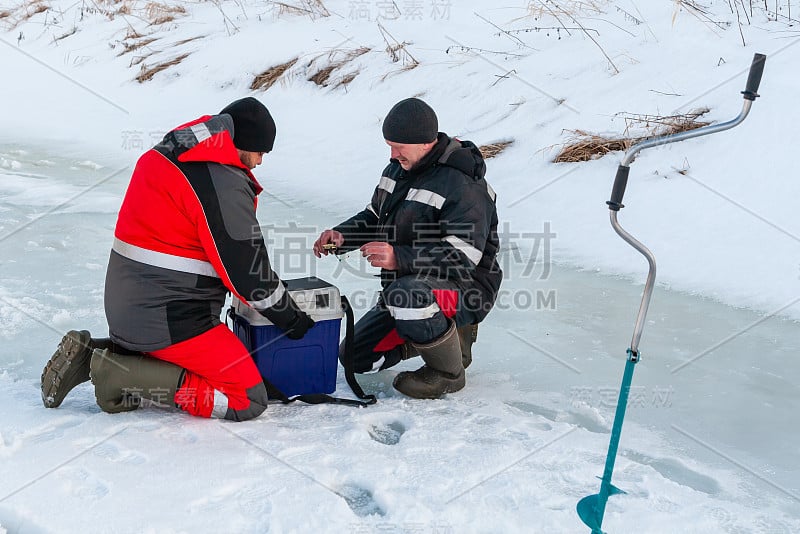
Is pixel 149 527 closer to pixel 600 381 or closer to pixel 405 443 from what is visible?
pixel 405 443

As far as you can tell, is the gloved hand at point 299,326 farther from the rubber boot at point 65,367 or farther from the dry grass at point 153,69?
the dry grass at point 153,69

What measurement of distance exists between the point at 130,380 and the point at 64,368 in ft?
0.73

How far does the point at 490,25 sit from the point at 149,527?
6470 mm

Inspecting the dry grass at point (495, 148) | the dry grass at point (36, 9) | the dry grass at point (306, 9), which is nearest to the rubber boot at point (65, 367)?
the dry grass at point (495, 148)

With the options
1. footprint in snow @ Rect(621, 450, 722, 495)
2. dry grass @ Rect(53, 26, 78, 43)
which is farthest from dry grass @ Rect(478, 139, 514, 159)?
dry grass @ Rect(53, 26, 78, 43)

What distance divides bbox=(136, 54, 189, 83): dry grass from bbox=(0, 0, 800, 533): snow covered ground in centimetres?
22

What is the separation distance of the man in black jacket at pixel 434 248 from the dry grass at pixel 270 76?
523 centimetres

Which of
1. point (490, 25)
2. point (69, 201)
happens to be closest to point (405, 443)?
point (69, 201)

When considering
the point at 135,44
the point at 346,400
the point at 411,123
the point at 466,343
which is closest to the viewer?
the point at 346,400

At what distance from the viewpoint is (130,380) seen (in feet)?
8.21

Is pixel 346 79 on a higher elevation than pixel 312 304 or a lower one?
higher

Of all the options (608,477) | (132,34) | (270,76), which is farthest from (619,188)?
(132,34)

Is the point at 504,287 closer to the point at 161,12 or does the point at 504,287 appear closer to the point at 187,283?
the point at 187,283

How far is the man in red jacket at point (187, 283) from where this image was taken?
95.0 inches
